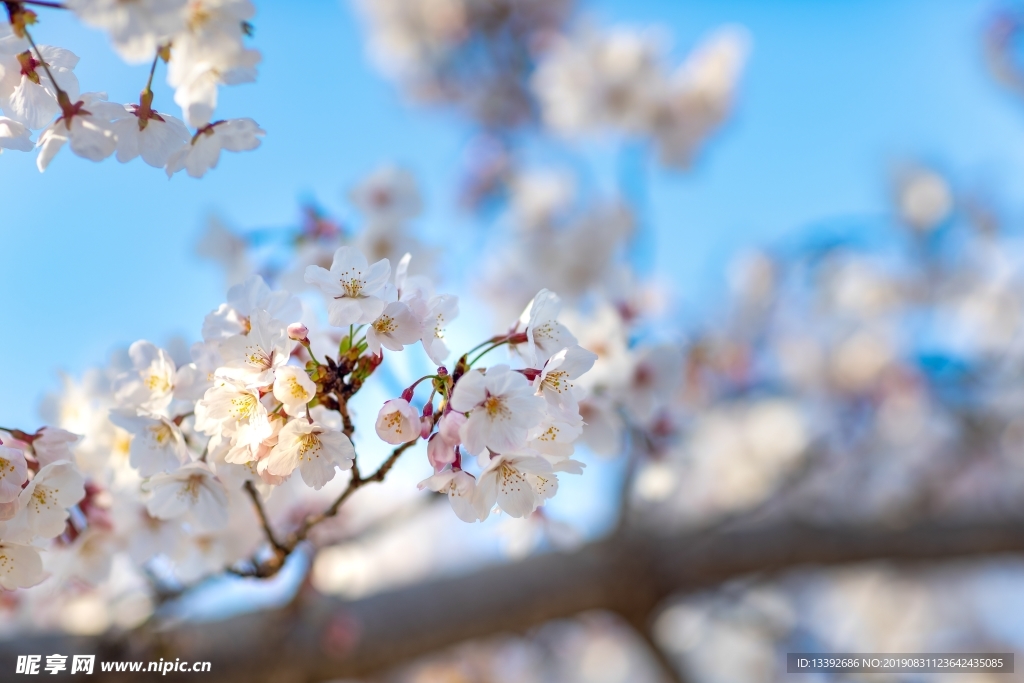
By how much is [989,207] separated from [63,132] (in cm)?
491

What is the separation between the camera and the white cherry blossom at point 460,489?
2.45 ft

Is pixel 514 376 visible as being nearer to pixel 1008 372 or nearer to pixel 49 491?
pixel 49 491

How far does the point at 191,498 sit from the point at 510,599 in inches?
51.0

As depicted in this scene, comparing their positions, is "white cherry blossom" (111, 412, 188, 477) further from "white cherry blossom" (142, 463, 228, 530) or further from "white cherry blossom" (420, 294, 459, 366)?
"white cherry blossom" (420, 294, 459, 366)

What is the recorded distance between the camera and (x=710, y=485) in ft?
15.6

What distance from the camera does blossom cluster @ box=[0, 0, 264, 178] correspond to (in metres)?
0.78

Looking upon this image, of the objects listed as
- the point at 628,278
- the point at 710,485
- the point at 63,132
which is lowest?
the point at 63,132

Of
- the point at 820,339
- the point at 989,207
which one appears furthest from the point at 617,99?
the point at 989,207

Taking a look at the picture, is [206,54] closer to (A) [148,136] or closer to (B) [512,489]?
(A) [148,136]

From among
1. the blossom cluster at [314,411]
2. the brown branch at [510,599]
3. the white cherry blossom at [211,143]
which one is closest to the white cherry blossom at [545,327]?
the blossom cluster at [314,411]

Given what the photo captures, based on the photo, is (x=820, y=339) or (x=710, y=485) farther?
(x=710, y=485)

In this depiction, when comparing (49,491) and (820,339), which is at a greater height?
(820,339)

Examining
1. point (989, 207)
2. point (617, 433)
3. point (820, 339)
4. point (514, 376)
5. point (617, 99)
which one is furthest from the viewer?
point (820, 339)

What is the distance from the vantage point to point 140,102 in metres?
0.80
